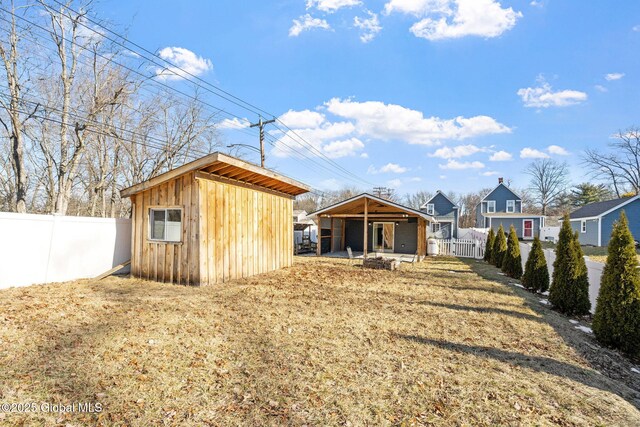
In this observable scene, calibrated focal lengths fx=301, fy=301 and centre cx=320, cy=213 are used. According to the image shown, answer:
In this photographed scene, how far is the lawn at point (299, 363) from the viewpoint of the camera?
8.67 ft

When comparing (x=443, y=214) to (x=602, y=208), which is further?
(x=443, y=214)

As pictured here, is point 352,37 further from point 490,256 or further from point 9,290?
point 9,290

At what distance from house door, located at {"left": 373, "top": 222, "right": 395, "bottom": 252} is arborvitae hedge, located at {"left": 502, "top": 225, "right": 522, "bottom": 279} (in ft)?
24.3

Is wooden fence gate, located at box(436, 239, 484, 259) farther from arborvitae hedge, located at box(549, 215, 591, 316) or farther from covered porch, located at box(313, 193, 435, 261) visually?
arborvitae hedge, located at box(549, 215, 591, 316)

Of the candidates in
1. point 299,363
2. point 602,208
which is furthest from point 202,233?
point 602,208

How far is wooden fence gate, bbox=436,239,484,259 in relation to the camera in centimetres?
1692

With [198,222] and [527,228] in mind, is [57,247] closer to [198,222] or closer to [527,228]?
[198,222]

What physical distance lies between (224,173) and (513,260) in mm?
10357

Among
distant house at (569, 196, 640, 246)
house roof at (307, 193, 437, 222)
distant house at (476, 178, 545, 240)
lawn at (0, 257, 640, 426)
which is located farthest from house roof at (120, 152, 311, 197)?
distant house at (476, 178, 545, 240)

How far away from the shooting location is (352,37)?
12.3 metres

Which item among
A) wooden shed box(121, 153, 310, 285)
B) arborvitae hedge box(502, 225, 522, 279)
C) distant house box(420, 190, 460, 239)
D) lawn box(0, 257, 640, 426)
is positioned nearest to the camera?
lawn box(0, 257, 640, 426)

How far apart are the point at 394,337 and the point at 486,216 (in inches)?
1171

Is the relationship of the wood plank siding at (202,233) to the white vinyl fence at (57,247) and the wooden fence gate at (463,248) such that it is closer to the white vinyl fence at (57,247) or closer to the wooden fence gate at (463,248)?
the white vinyl fence at (57,247)

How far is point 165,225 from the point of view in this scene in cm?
805
